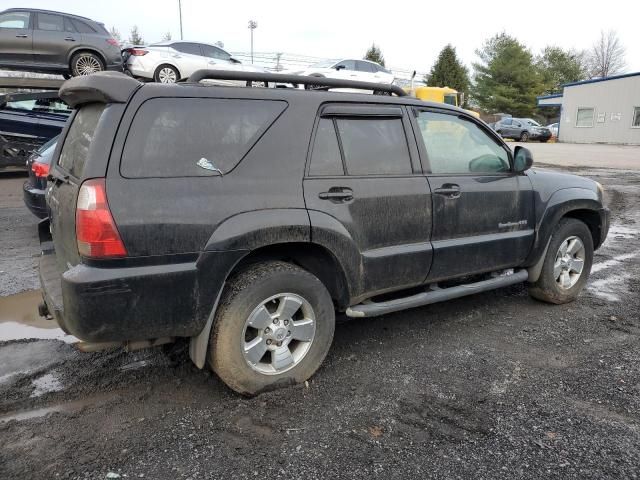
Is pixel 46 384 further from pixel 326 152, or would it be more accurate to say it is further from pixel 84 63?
pixel 84 63

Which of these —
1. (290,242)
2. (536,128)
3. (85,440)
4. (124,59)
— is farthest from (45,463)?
(536,128)

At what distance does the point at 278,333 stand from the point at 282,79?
1.62 meters

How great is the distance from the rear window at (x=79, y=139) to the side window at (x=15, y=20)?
940cm

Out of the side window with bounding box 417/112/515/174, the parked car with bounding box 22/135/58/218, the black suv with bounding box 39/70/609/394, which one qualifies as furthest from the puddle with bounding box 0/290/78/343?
the side window with bounding box 417/112/515/174

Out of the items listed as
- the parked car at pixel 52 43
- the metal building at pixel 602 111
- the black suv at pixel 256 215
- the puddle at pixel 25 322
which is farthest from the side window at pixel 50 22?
the metal building at pixel 602 111

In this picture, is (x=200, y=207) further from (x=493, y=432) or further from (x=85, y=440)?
(x=493, y=432)

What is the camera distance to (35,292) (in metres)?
5.01

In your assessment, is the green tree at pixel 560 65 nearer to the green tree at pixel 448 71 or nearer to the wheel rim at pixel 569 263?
the green tree at pixel 448 71

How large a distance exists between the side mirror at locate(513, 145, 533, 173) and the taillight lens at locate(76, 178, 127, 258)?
3.14 m

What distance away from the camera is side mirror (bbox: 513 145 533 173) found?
4203mm

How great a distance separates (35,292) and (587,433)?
4.73 m

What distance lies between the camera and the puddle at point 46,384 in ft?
10.4

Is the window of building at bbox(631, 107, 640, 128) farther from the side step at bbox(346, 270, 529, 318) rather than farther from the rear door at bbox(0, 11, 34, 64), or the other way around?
the side step at bbox(346, 270, 529, 318)

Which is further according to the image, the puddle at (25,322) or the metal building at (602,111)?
the metal building at (602,111)
